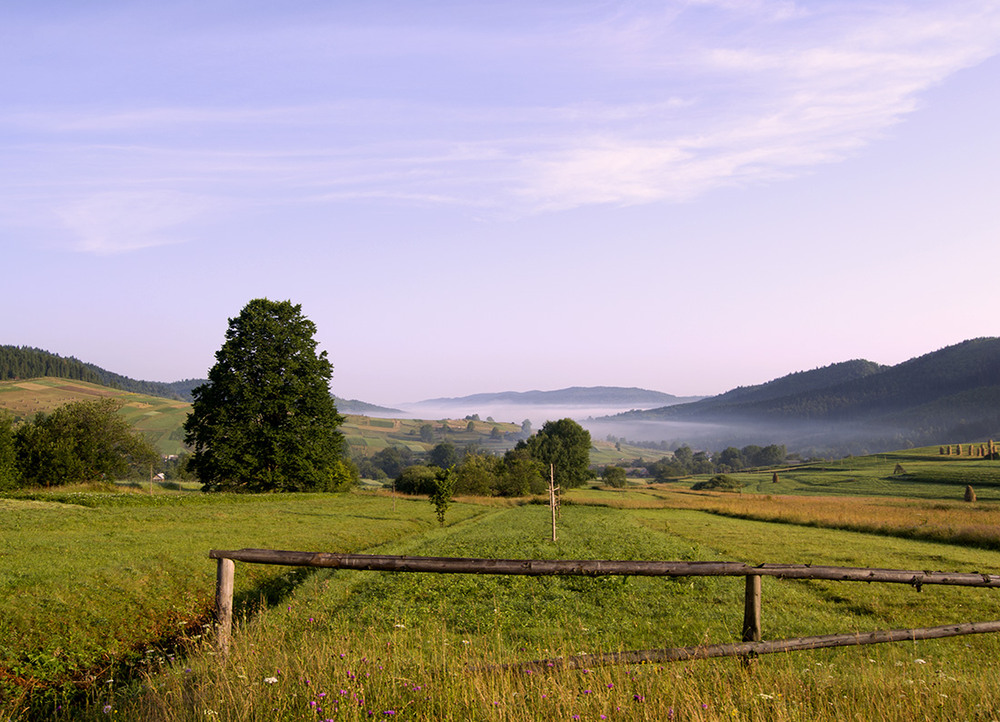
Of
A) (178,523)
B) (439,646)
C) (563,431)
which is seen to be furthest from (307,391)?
(563,431)

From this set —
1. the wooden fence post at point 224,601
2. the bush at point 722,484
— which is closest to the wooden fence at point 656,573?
the wooden fence post at point 224,601

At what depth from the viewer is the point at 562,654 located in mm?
6668

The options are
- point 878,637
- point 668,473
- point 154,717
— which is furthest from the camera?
point 668,473

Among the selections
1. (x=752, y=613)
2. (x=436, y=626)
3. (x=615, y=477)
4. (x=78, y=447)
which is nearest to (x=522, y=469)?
(x=615, y=477)

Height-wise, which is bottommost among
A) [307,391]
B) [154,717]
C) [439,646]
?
[439,646]

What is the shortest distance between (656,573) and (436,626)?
3.78 metres

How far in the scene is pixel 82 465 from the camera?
202 feet

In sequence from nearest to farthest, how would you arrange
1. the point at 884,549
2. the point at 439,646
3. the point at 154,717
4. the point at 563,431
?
the point at 154,717
the point at 439,646
the point at 884,549
the point at 563,431

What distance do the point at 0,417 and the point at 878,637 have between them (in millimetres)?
71784

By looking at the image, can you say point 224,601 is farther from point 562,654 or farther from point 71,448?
point 71,448

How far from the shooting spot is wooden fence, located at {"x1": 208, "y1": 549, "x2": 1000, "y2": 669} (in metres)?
6.17

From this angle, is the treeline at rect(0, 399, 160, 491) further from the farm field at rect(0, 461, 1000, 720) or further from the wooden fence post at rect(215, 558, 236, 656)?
the wooden fence post at rect(215, 558, 236, 656)

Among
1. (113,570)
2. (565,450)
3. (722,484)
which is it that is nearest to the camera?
(113,570)

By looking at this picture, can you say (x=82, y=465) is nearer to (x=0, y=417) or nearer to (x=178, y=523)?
(x=0, y=417)
